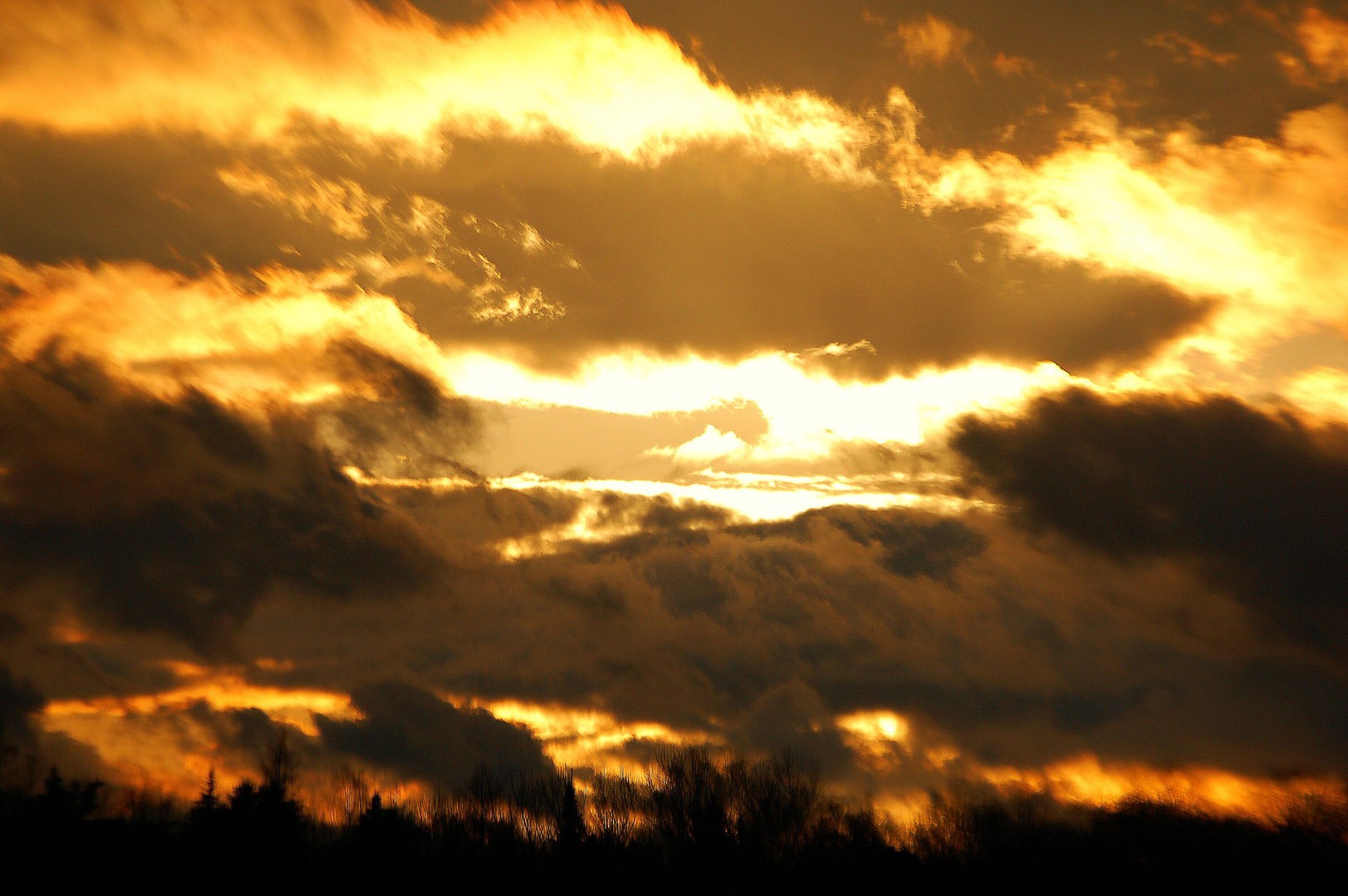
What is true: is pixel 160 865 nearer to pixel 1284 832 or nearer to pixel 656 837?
pixel 656 837

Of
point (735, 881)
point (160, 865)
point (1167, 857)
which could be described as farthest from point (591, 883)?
point (1167, 857)

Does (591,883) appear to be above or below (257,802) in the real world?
below

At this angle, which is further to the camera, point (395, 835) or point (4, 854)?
point (395, 835)

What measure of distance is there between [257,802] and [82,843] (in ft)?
48.1

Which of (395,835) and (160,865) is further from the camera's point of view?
(395,835)

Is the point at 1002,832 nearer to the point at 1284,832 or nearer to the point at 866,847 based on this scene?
the point at 866,847

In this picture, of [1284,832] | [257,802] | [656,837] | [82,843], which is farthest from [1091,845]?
[82,843]

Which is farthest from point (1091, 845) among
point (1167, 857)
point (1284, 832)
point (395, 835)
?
point (395, 835)

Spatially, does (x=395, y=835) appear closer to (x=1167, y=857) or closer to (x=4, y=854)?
(x=4, y=854)

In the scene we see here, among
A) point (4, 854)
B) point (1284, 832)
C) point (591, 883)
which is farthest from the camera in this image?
point (1284, 832)

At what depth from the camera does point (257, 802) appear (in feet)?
362

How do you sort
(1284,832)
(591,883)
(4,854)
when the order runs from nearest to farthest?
(4,854) < (591,883) < (1284,832)

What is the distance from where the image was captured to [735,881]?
328 ft

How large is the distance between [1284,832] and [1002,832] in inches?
1023
